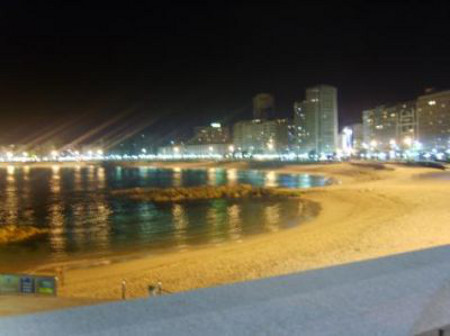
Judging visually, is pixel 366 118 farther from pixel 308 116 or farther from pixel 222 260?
pixel 222 260

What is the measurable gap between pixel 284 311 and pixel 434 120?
4246 inches

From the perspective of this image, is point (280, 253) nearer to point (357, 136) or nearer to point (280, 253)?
point (280, 253)

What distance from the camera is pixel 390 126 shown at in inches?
4820

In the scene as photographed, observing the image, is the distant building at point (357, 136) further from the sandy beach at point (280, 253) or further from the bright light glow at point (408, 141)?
the sandy beach at point (280, 253)

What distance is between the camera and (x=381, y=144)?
124 m

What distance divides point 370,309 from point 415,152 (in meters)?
97.0

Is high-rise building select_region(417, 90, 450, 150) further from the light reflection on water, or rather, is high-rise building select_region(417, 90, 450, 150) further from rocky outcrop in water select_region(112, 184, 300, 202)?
the light reflection on water

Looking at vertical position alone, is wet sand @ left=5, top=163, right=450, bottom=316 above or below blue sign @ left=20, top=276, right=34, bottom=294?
below

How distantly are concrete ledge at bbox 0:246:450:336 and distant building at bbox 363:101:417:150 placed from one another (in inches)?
4216

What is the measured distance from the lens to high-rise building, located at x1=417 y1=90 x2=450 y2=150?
9974 centimetres

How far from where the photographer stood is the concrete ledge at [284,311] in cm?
215

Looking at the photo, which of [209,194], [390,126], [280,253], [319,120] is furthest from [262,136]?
[280,253]

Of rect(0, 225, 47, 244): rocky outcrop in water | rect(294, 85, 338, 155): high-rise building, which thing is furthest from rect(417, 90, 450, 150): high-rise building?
rect(0, 225, 47, 244): rocky outcrop in water

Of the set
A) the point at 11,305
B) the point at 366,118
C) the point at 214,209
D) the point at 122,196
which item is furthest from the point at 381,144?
the point at 11,305
